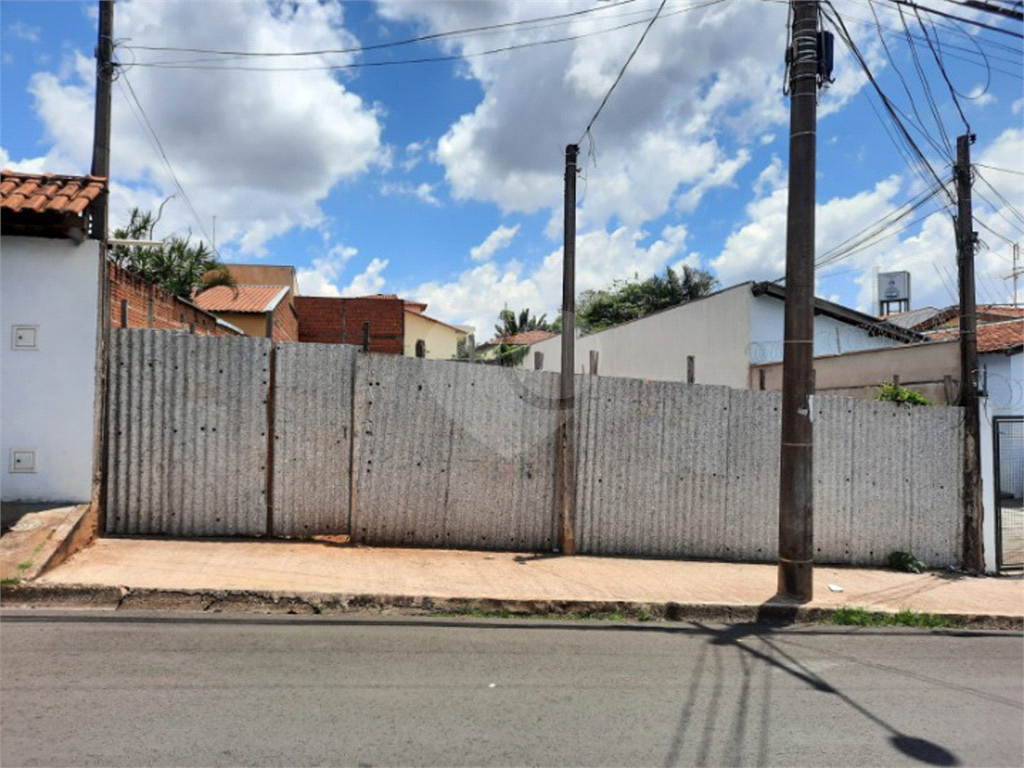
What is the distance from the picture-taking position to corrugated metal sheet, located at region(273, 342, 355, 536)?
714 centimetres

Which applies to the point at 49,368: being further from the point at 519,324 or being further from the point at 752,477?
the point at 519,324

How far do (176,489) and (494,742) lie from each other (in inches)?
195

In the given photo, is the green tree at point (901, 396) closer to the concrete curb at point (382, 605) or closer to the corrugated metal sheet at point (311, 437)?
the concrete curb at point (382, 605)

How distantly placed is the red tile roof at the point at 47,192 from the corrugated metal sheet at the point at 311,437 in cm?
226

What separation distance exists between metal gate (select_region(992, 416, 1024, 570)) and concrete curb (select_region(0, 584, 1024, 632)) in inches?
163

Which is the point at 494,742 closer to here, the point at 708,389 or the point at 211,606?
the point at 211,606

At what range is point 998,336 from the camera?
14.6 m

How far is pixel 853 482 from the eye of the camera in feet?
28.3

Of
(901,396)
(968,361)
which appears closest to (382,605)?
(901,396)

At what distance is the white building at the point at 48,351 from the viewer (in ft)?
Result: 21.0

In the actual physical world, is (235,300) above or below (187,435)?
above

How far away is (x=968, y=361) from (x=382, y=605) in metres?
8.36

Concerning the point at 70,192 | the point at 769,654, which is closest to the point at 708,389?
the point at 769,654

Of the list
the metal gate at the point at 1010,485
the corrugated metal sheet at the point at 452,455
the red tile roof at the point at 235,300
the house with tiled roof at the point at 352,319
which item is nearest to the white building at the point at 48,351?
the corrugated metal sheet at the point at 452,455
